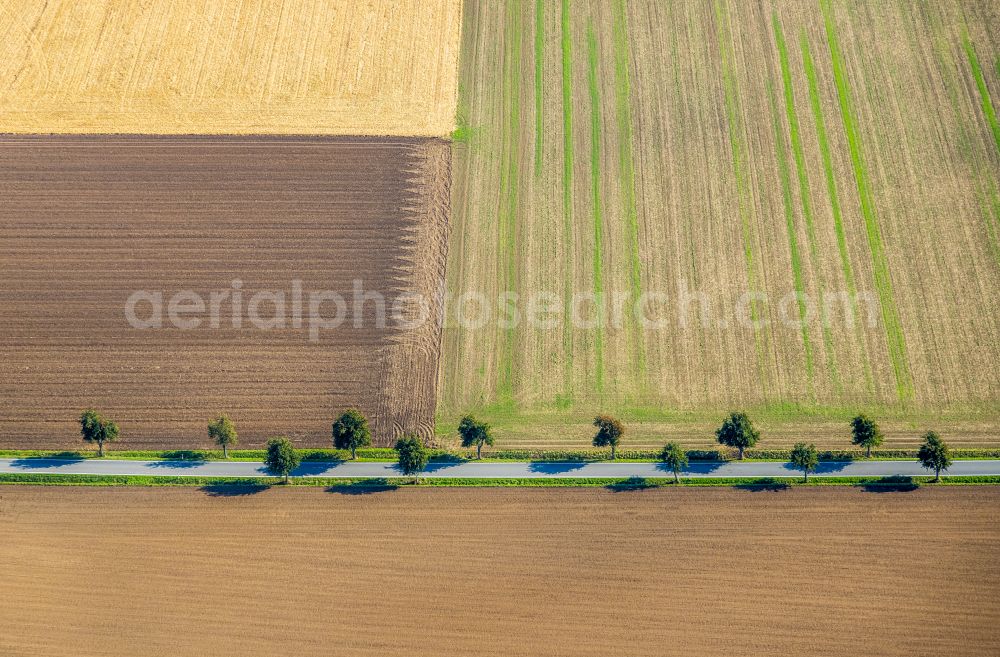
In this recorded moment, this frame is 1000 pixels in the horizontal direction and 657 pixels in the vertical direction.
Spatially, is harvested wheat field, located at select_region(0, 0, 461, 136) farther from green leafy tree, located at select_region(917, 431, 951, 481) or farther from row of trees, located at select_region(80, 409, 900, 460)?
green leafy tree, located at select_region(917, 431, 951, 481)

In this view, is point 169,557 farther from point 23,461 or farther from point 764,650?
point 764,650

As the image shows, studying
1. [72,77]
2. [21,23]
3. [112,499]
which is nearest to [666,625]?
[112,499]

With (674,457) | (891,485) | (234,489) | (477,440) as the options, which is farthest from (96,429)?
(891,485)

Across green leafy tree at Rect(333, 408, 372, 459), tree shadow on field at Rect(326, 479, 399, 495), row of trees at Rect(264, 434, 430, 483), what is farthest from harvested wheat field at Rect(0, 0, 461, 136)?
tree shadow on field at Rect(326, 479, 399, 495)

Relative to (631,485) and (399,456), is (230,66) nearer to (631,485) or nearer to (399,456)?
(399,456)

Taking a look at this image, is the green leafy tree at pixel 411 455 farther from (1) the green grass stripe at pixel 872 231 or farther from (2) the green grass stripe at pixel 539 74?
(1) the green grass stripe at pixel 872 231

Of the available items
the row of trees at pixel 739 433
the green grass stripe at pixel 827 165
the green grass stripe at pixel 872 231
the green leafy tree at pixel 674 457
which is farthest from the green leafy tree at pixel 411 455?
the green grass stripe at pixel 827 165
